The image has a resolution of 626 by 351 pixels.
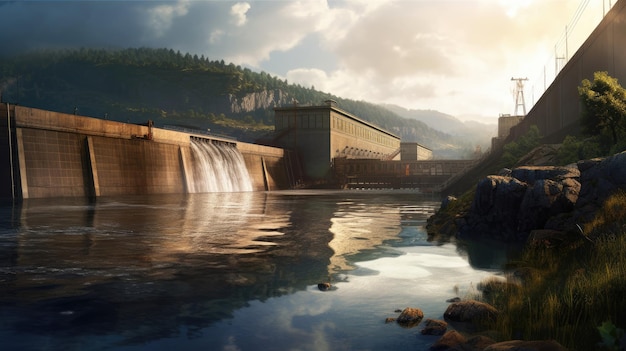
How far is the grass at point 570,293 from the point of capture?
717 cm

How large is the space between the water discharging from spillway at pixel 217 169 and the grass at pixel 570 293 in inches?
2153

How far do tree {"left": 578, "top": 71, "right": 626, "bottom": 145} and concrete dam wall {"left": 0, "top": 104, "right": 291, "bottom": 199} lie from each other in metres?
42.2

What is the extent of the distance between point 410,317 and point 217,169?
208 ft

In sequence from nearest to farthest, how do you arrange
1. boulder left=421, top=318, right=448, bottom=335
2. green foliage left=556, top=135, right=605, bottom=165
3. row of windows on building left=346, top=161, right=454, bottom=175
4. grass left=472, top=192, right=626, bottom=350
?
grass left=472, top=192, right=626, bottom=350 < boulder left=421, top=318, right=448, bottom=335 < green foliage left=556, top=135, right=605, bottom=165 < row of windows on building left=346, top=161, right=454, bottom=175

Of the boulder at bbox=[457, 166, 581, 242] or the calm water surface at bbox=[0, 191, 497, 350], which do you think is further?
the boulder at bbox=[457, 166, 581, 242]

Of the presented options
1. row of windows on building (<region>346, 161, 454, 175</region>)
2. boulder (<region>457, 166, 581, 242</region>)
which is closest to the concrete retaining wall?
boulder (<region>457, 166, 581, 242</region>)

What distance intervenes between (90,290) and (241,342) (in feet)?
14.6

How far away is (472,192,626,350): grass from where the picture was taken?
282 inches

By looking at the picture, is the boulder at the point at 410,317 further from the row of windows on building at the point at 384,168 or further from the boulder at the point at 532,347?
the row of windows on building at the point at 384,168

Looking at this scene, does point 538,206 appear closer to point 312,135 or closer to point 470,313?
point 470,313

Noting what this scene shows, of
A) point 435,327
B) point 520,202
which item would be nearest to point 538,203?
point 520,202

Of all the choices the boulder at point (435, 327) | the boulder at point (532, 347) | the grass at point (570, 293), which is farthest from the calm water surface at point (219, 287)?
the boulder at point (532, 347)

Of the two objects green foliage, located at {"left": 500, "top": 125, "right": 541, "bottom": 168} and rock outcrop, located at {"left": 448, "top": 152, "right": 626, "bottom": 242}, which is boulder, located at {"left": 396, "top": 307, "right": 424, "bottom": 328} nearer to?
rock outcrop, located at {"left": 448, "top": 152, "right": 626, "bottom": 242}

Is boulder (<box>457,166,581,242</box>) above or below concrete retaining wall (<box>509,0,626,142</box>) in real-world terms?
below
